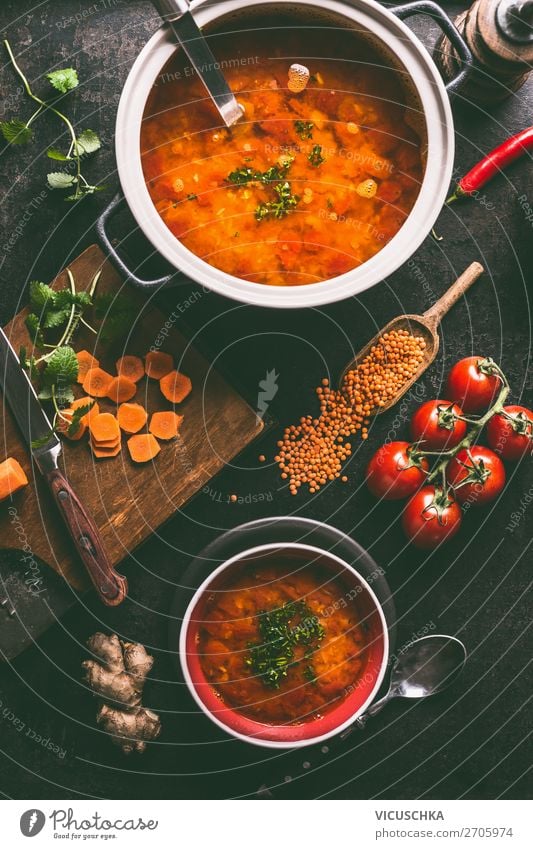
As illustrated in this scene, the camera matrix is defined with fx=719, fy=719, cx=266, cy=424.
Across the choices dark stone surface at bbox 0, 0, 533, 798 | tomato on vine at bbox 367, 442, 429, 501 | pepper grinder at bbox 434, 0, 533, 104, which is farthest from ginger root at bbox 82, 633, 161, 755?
pepper grinder at bbox 434, 0, 533, 104

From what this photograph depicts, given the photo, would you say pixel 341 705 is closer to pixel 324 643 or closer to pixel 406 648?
pixel 324 643

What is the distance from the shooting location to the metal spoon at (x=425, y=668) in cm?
198

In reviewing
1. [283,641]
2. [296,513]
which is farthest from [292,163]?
[283,641]

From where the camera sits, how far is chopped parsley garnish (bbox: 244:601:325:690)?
1866 mm

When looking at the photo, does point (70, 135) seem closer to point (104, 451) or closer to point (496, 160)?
point (104, 451)

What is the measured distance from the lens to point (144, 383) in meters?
1.93

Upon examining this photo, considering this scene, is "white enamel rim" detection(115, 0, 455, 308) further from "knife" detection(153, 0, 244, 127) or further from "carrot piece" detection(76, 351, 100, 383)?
"carrot piece" detection(76, 351, 100, 383)

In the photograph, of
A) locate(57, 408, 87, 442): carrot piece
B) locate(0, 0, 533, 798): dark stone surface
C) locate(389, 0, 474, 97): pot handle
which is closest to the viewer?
locate(389, 0, 474, 97): pot handle

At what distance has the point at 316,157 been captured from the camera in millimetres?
1662

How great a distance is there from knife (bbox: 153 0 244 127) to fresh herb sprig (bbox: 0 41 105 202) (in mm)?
484

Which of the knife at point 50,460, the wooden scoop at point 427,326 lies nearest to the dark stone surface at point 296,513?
the wooden scoop at point 427,326

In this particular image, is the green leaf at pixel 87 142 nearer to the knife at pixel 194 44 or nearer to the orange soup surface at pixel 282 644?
the knife at pixel 194 44
